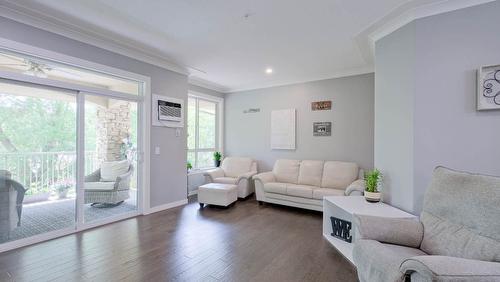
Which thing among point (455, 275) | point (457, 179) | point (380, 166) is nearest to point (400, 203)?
point (380, 166)

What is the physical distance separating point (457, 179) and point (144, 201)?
414 cm

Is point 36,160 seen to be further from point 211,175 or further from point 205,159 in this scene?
point 205,159

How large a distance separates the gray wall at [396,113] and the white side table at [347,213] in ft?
Answer: 0.91

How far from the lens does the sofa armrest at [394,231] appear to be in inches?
72.0

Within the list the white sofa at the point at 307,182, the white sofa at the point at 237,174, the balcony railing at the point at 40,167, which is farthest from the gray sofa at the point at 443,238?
the balcony railing at the point at 40,167

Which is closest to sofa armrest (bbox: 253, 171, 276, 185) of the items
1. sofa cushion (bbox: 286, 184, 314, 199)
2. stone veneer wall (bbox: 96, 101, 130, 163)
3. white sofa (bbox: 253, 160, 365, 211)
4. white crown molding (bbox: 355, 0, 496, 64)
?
white sofa (bbox: 253, 160, 365, 211)

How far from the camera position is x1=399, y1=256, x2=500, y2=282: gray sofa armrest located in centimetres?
107

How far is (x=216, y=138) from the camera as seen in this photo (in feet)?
20.5

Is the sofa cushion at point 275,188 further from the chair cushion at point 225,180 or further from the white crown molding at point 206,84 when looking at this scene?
the white crown molding at point 206,84

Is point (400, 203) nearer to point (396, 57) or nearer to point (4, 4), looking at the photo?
point (396, 57)

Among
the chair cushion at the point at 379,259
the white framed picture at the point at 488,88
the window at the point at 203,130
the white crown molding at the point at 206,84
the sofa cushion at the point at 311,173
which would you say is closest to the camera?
the chair cushion at the point at 379,259

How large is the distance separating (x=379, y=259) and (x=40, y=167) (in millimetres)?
3948

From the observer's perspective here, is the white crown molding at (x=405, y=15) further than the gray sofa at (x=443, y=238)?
Yes

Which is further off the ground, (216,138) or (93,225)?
(216,138)
